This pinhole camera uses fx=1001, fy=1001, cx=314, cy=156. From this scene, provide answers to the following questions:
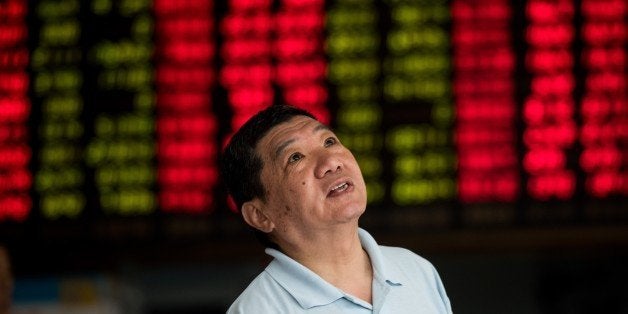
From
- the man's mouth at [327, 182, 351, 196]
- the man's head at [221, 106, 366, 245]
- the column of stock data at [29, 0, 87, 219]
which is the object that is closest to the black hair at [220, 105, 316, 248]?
the man's head at [221, 106, 366, 245]

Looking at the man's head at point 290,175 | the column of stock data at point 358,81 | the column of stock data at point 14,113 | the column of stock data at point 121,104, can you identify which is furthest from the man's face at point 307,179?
the column of stock data at point 14,113

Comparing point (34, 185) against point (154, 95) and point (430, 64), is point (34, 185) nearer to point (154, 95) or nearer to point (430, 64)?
point (154, 95)

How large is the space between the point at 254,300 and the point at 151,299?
2.20 meters

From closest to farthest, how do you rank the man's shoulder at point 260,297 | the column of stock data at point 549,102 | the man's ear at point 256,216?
the man's shoulder at point 260,297
the man's ear at point 256,216
the column of stock data at point 549,102

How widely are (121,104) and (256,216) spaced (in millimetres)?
1285

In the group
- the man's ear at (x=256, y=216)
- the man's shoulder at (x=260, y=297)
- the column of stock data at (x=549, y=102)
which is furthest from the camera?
the column of stock data at (x=549, y=102)

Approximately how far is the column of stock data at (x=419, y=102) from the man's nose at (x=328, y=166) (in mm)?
1211

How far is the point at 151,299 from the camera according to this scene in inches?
127

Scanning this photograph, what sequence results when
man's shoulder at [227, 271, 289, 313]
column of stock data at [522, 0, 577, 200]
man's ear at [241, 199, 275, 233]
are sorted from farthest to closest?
column of stock data at [522, 0, 577, 200], man's ear at [241, 199, 275, 233], man's shoulder at [227, 271, 289, 313]

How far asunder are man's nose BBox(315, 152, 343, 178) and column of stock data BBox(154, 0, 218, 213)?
1289mm

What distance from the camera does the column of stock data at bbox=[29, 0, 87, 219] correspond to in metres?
2.40

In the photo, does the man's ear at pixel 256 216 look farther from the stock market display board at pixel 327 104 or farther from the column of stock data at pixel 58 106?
the column of stock data at pixel 58 106

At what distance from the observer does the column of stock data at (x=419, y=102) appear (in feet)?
7.63

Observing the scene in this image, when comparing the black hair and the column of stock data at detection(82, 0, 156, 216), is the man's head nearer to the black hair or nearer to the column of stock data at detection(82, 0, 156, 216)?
the black hair
